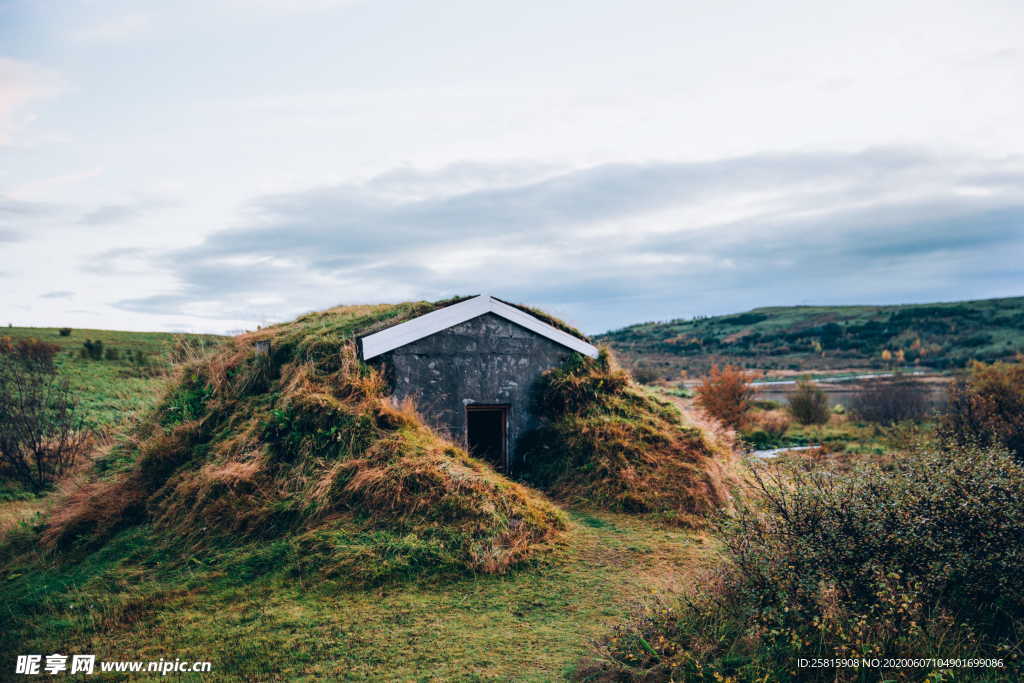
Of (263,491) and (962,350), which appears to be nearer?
(263,491)

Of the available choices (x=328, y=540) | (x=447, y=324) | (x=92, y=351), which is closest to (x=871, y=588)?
(x=328, y=540)

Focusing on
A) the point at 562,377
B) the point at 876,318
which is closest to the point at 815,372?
the point at 876,318

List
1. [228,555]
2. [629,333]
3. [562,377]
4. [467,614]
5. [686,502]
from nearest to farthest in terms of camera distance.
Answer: [467,614], [228,555], [686,502], [562,377], [629,333]

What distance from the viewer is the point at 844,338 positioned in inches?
2785

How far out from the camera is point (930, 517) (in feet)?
16.5

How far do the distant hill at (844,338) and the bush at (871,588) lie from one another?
53.4 m

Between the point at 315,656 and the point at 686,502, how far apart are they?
6598 mm

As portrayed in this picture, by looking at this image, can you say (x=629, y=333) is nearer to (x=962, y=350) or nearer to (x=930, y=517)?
(x=962, y=350)

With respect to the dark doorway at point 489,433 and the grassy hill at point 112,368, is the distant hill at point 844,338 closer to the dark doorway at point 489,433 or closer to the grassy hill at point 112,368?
the grassy hill at point 112,368

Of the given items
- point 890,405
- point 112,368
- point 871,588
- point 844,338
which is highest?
point 112,368

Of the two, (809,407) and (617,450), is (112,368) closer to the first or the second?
(617,450)

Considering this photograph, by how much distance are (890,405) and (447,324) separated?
76.5ft

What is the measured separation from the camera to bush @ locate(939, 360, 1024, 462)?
1431cm

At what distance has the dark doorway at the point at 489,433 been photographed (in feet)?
39.0
